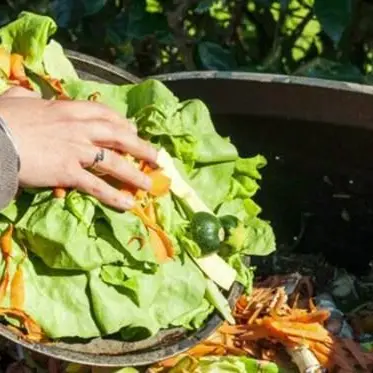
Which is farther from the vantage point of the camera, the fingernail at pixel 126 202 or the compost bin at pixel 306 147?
the compost bin at pixel 306 147

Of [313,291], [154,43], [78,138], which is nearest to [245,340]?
[313,291]

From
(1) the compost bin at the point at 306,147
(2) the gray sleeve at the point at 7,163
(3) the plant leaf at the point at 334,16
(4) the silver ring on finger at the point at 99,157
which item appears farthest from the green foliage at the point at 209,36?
(2) the gray sleeve at the point at 7,163

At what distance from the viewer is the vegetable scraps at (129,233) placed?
6.99ft

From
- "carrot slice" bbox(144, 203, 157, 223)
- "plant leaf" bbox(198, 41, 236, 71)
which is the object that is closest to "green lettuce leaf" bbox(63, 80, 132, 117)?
"carrot slice" bbox(144, 203, 157, 223)

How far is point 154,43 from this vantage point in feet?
11.2

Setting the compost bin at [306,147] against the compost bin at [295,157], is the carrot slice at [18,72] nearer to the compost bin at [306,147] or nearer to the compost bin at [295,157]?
the compost bin at [295,157]

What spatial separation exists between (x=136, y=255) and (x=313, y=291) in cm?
76

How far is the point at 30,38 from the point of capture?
90.5 inches

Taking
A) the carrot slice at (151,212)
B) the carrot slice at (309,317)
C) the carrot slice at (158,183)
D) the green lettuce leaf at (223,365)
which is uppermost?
the carrot slice at (158,183)

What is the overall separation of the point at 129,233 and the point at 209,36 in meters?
1.26

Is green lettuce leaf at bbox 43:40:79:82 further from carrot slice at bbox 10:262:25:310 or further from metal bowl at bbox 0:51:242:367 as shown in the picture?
carrot slice at bbox 10:262:25:310

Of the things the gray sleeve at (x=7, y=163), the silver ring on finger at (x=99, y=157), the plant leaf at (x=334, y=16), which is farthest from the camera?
the plant leaf at (x=334, y=16)

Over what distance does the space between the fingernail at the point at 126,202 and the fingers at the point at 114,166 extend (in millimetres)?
28

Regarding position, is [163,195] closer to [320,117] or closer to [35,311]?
[35,311]
